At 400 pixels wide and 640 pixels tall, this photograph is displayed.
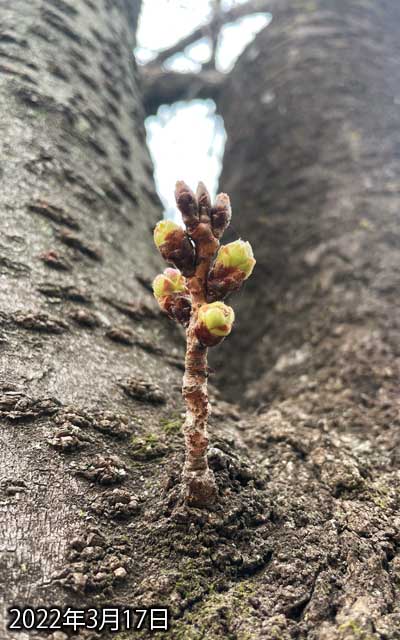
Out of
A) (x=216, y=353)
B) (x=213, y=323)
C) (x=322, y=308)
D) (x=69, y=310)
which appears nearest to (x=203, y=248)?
(x=213, y=323)

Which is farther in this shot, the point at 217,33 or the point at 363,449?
the point at 217,33

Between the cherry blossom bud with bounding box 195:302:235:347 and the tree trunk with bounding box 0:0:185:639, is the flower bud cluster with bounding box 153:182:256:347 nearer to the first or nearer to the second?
the cherry blossom bud with bounding box 195:302:235:347

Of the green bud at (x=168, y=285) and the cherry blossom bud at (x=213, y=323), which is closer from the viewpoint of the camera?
the cherry blossom bud at (x=213, y=323)

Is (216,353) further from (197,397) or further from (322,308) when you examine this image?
(197,397)

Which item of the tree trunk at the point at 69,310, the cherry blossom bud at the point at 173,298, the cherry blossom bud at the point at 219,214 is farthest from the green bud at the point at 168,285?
the tree trunk at the point at 69,310

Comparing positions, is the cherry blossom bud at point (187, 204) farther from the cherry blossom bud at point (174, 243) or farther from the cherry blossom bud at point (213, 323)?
the cherry blossom bud at point (213, 323)

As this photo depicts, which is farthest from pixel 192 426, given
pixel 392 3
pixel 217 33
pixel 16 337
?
pixel 217 33

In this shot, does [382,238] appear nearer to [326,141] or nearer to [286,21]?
[326,141]
